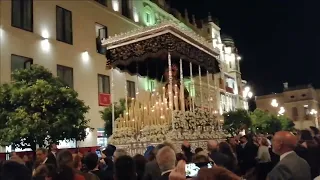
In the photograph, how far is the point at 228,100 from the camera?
52.9 metres

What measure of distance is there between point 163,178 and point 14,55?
17.7 m

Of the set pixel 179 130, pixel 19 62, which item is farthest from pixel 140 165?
pixel 19 62

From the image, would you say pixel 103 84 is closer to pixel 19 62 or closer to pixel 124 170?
pixel 19 62

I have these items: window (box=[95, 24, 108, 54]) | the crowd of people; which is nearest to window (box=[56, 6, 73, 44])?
window (box=[95, 24, 108, 54])

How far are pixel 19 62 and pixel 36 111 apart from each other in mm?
6130

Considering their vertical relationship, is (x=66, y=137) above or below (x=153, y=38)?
below

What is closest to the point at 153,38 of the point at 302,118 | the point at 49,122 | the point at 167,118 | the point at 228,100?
the point at 167,118

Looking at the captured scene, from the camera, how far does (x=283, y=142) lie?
4.17 meters

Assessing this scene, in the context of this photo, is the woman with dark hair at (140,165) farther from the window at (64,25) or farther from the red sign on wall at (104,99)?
the red sign on wall at (104,99)

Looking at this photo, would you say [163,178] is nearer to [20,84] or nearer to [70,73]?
[20,84]

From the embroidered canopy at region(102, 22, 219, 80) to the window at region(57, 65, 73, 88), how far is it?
693 centimetres

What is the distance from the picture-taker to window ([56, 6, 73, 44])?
23406mm

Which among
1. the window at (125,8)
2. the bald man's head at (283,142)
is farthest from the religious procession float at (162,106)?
the window at (125,8)

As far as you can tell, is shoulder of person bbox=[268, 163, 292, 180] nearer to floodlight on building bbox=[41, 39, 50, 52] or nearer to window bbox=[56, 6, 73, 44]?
floodlight on building bbox=[41, 39, 50, 52]
